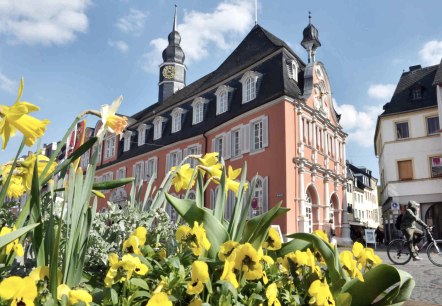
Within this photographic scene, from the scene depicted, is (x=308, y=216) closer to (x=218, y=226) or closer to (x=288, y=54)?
(x=288, y=54)

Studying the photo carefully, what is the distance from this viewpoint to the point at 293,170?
58.6 ft

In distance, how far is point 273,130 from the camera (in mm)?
18109

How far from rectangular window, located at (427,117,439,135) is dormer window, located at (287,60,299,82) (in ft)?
37.7

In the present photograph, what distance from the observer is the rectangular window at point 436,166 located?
24.6 metres

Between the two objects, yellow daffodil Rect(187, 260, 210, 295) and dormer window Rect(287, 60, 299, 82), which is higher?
dormer window Rect(287, 60, 299, 82)

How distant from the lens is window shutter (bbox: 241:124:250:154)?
62.9 feet

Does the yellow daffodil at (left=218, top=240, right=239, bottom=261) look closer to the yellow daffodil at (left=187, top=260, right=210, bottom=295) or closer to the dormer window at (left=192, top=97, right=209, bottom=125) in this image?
the yellow daffodil at (left=187, top=260, right=210, bottom=295)

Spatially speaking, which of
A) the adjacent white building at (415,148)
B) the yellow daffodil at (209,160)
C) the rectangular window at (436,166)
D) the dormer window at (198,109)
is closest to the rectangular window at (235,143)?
the dormer window at (198,109)

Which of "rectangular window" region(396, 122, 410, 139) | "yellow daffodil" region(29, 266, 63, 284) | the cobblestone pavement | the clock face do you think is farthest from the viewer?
the clock face

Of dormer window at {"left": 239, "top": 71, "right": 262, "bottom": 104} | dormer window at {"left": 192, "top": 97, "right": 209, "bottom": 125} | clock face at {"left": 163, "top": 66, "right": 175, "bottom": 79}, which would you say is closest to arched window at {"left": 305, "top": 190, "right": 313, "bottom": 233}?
dormer window at {"left": 239, "top": 71, "right": 262, "bottom": 104}

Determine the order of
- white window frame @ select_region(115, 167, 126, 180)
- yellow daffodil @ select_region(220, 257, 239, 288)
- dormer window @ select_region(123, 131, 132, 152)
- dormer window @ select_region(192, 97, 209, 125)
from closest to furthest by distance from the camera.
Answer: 1. yellow daffodil @ select_region(220, 257, 239, 288)
2. dormer window @ select_region(192, 97, 209, 125)
3. white window frame @ select_region(115, 167, 126, 180)
4. dormer window @ select_region(123, 131, 132, 152)

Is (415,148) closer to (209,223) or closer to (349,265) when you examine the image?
(349,265)

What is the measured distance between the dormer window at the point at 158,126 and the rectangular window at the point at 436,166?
1739 cm

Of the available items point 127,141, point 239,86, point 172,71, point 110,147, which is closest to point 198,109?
point 239,86
